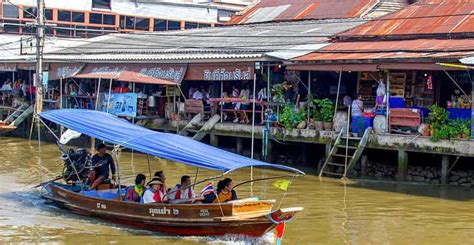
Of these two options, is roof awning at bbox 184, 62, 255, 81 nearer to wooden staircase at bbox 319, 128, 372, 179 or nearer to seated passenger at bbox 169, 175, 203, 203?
wooden staircase at bbox 319, 128, 372, 179

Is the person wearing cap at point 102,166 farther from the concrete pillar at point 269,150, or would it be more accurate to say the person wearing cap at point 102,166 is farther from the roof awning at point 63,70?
the roof awning at point 63,70

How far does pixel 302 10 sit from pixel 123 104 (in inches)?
405

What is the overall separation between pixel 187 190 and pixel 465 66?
7746mm

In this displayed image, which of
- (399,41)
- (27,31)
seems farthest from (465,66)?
(27,31)

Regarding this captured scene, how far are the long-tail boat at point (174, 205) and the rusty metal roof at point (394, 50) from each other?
723cm

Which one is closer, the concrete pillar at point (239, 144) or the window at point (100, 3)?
the concrete pillar at point (239, 144)

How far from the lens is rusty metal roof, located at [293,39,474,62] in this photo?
1803 cm

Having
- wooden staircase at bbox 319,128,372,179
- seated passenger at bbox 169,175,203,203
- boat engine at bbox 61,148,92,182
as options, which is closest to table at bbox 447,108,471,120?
wooden staircase at bbox 319,128,372,179

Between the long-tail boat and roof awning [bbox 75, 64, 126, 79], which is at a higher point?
roof awning [bbox 75, 64, 126, 79]

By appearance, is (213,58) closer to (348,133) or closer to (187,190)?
(348,133)

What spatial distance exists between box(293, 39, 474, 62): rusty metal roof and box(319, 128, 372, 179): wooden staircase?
2156 millimetres

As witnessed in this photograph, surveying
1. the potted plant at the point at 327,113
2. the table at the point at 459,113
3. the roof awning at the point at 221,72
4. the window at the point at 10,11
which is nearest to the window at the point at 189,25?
the window at the point at 10,11

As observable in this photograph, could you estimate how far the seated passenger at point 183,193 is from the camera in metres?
12.7

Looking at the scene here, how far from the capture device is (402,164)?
18344 millimetres
